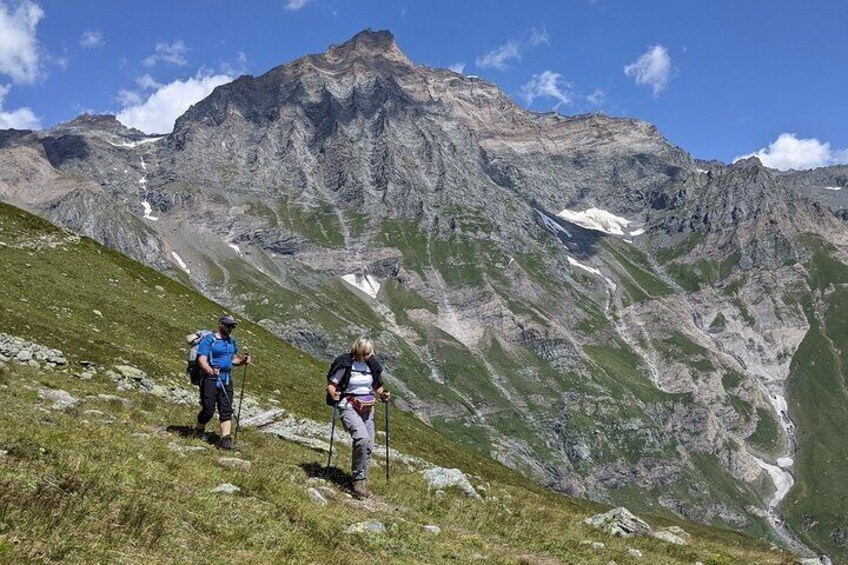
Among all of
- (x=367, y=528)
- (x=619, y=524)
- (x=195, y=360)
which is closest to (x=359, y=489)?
(x=367, y=528)

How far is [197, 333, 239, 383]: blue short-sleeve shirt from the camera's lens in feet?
64.6

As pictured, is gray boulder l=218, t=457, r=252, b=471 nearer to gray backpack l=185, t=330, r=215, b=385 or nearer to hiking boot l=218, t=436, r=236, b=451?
hiking boot l=218, t=436, r=236, b=451

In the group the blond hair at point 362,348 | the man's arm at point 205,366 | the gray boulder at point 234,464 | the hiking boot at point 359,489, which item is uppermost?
the blond hair at point 362,348

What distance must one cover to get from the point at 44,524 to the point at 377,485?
1130cm

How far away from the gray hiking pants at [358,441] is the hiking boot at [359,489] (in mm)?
89

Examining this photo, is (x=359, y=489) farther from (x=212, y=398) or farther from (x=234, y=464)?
(x=212, y=398)

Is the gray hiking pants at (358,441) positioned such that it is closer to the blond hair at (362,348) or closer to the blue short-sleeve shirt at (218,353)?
the blond hair at (362,348)

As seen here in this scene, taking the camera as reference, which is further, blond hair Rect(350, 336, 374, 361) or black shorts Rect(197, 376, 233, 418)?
black shorts Rect(197, 376, 233, 418)

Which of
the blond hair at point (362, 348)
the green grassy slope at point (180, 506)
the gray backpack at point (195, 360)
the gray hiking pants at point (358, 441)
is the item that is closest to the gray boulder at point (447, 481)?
the green grassy slope at point (180, 506)

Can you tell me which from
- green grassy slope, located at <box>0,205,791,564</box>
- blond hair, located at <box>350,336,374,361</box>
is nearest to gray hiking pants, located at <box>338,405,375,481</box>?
green grassy slope, located at <box>0,205,791,564</box>

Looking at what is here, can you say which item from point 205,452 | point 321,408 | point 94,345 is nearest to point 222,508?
point 205,452

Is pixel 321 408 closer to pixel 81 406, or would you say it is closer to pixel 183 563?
pixel 81 406

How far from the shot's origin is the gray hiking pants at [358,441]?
52.3 feet

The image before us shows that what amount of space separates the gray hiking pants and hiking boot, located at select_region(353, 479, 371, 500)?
0.09 metres
